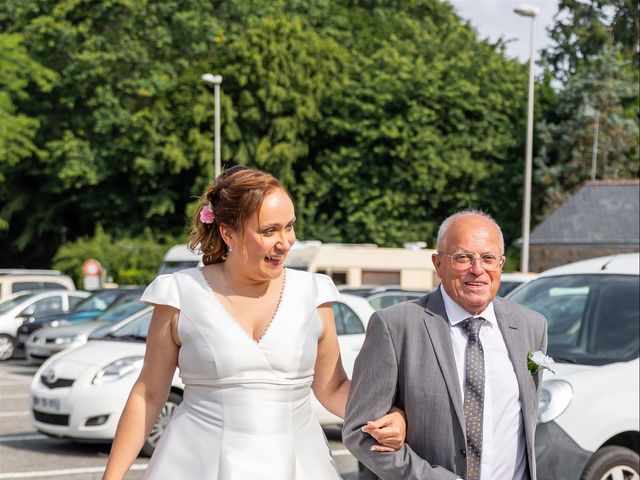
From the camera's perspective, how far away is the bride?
11.8 ft

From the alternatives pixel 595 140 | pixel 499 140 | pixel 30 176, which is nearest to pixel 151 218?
pixel 30 176

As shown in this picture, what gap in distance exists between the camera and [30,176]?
153 ft

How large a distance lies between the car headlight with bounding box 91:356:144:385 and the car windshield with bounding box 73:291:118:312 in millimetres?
11469

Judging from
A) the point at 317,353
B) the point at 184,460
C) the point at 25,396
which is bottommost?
the point at 25,396

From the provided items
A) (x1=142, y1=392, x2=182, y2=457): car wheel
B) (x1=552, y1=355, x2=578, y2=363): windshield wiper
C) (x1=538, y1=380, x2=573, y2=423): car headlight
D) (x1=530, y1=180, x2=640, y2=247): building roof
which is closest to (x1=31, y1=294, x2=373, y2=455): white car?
(x1=142, y1=392, x2=182, y2=457): car wheel

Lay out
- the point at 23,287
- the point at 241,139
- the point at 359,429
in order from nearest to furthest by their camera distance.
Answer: the point at 359,429, the point at 23,287, the point at 241,139

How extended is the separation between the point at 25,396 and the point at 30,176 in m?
32.0

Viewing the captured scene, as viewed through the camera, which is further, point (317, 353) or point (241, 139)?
point (241, 139)

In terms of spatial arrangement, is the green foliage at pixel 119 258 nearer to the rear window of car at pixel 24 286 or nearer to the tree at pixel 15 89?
the tree at pixel 15 89

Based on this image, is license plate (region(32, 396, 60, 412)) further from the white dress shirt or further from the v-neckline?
the white dress shirt

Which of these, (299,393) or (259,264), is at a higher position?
(259,264)

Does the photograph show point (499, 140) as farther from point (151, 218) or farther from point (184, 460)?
point (184, 460)

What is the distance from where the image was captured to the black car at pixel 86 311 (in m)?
21.2

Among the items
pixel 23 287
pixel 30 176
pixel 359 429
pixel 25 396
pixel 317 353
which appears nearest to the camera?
pixel 359 429
